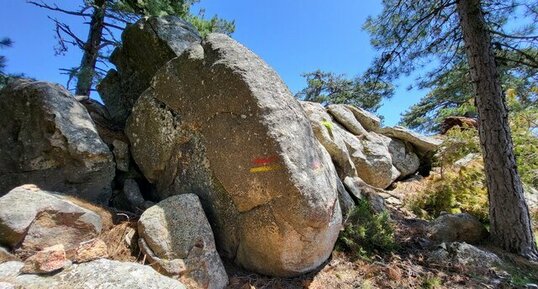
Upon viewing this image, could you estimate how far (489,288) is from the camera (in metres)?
3.92

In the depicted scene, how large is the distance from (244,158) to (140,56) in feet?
11.8

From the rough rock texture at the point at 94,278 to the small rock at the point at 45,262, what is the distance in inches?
1.9

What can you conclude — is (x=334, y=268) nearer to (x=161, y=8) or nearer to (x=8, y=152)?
(x=8, y=152)

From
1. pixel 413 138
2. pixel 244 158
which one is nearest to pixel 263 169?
pixel 244 158

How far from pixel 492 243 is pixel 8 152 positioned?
26.7 feet

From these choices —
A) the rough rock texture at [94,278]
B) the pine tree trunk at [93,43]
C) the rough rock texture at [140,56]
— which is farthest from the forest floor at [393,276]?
the pine tree trunk at [93,43]

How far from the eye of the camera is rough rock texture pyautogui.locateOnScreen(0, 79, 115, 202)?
422 cm

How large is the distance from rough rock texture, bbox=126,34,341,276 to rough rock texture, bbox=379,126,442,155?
5.63 meters

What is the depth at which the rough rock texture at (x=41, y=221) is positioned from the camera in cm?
289

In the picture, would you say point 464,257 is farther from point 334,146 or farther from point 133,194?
point 133,194

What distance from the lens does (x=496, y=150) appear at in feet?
17.3

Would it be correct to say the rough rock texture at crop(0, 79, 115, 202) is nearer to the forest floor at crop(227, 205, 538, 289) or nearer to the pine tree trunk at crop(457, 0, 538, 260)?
the forest floor at crop(227, 205, 538, 289)

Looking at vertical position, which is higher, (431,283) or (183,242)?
(183,242)

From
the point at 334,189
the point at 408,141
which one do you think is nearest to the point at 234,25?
the point at 408,141
